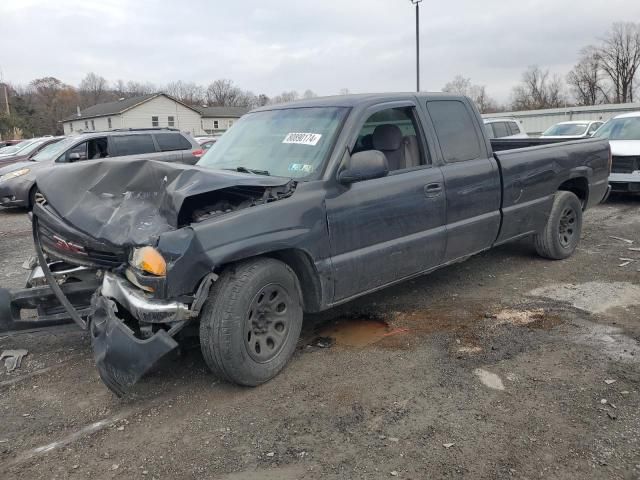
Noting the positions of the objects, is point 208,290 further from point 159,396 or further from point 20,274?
point 20,274

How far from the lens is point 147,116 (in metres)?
53.9

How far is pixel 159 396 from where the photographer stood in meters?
3.61

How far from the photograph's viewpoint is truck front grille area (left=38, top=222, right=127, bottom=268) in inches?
141

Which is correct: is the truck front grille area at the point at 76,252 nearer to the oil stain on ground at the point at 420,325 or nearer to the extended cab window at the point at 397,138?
the oil stain on ground at the point at 420,325

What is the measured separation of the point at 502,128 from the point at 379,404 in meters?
13.4

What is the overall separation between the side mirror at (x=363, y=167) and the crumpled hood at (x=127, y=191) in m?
0.47

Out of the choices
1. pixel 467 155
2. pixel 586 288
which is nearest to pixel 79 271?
pixel 467 155

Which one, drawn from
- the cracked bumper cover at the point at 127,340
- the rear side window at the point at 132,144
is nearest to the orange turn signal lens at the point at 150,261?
the cracked bumper cover at the point at 127,340

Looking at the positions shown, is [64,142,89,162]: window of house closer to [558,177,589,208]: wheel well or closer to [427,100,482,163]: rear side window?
[427,100,482,163]: rear side window

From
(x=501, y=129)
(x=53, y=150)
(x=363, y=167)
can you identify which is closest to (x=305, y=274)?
(x=363, y=167)

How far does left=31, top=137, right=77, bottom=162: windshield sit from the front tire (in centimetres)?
1025

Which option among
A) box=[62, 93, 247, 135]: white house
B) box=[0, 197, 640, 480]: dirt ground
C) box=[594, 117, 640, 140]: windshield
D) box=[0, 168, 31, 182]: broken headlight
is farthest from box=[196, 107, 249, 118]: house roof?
box=[0, 197, 640, 480]: dirt ground

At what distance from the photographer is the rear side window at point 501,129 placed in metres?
14.9

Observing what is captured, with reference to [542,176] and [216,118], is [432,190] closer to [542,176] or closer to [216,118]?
[542,176]
